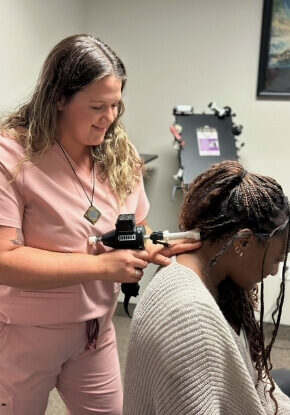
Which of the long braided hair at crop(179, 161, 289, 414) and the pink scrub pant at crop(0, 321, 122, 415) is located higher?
the long braided hair at crop(179, 161, 289, 414)

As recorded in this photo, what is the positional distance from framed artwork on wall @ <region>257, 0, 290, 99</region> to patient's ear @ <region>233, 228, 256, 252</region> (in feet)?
5.59

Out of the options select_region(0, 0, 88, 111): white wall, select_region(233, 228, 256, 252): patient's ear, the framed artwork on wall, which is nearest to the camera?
select_region(233, 228, 256, 252): patient's ear

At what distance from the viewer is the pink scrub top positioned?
3.93 feet

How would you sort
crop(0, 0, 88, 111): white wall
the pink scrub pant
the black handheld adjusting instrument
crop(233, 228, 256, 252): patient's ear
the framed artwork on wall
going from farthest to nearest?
the framed artwork on wall
crop(0, 0, 88, 111): white wall
the pink scrub pant
the black handheld adjusting instrument
crop(233, 228, 256, 252): patient's ear

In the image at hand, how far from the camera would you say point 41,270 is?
1.16 m

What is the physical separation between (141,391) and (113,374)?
0.39m

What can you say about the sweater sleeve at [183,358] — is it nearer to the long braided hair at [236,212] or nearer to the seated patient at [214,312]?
the seated patient at [214,312]

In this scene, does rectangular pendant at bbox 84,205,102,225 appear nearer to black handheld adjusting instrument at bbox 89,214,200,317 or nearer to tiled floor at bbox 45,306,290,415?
black handheld adjusting instrument at bbox 89,214,200,317

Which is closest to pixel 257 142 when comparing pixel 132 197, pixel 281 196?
pixel 132 197

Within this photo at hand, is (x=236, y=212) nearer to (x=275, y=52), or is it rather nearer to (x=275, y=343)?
(x=275, y=52)

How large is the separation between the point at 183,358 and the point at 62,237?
0.47 metres

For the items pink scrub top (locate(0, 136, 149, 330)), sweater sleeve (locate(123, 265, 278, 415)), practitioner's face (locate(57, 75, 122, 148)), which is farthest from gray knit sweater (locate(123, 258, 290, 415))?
practitioner's face (locate(57, 75, 122, 148))

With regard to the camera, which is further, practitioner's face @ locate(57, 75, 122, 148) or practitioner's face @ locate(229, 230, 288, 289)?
practitioner's face @ locate(57, 75, 122, 148)

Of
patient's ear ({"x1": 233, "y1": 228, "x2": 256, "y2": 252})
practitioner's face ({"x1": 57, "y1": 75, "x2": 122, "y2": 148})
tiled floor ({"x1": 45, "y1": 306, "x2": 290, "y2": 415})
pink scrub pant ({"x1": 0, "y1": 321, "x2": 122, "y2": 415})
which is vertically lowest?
tiled floor ({"x1": 45, "y1": 306, "x2": 290, "y2": 415})
